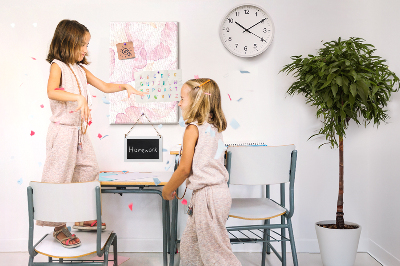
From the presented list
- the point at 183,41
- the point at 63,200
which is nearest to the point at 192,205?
the point at 63,200

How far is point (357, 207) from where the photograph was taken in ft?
8.11

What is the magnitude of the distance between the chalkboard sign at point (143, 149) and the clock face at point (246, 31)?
0.93 metres

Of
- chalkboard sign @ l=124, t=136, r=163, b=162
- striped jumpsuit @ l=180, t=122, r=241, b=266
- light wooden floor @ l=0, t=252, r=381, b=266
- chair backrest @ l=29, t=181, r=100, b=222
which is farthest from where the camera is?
chalkboard sign @ l=124, t=136, r=163, b=162

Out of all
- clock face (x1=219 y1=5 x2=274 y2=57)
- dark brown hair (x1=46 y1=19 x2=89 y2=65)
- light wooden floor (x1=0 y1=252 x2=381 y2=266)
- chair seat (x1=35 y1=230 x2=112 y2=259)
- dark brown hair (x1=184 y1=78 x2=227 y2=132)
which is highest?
clock face (x1=219 y1=5 x2=274 y2=57)

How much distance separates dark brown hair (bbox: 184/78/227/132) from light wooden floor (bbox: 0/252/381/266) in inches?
46.5

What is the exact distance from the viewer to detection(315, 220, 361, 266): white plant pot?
6.72 feet

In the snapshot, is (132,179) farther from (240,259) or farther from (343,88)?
(343,88)

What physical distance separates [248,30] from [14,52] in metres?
1.81

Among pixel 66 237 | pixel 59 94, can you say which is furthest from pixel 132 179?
pixel 59 94

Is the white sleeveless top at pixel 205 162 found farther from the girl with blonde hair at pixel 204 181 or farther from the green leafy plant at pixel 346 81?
the green leafy plant at pixel 346 81

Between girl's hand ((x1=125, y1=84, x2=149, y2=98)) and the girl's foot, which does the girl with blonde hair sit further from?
girl's hand ((x1=125, y1=84, x2=149, y2=98))

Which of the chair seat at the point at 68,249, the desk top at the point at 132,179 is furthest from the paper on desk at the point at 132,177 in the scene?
the chair seat at the point at 68,249

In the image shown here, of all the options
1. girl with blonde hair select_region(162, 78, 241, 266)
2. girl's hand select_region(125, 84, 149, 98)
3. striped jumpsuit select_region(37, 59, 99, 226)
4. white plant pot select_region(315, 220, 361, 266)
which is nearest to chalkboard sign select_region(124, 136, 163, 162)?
girl's hand select_region(125, 84, 149, 98)

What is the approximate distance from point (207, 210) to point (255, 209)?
46 centimetres
